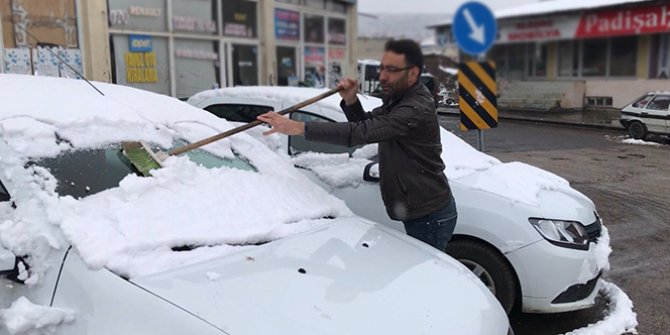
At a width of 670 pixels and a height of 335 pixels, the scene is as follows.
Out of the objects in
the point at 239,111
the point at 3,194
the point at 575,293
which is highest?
the point at 239,111

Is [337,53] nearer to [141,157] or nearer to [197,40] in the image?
[197,40]

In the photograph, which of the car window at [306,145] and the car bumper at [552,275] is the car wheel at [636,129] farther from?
the car window at [306,145]

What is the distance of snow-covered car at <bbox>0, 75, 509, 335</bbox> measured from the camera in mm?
1921

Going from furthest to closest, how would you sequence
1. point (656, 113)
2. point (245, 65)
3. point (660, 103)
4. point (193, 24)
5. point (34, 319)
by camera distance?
point (245, 65) < point (193, 24) < point (660, 103) < point (656, 113) < point (34, 319)

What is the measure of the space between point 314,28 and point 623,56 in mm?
12174

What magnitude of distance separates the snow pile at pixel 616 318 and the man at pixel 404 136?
4.56 feet

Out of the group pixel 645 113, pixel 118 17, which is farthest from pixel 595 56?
pixel 118 17

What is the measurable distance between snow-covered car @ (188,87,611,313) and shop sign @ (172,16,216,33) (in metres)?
7.95

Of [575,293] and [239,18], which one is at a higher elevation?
[239,18]

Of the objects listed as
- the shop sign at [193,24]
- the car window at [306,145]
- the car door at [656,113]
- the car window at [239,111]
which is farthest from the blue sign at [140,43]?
the car door at [656,113]

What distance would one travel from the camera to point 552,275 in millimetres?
3727

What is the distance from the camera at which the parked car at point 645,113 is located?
4.79m

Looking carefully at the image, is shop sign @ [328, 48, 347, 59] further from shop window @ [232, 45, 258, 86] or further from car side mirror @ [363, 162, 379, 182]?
car side mirror @ [363, 162, 379, 182]

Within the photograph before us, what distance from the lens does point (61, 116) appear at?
8.62ft
